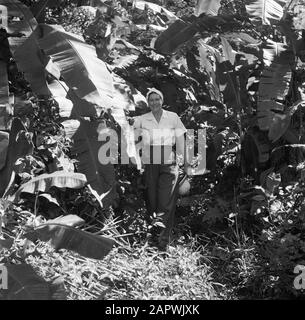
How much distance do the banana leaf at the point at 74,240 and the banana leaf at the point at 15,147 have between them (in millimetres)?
1674

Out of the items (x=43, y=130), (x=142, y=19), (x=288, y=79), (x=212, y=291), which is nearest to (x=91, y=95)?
(x=43, y=130)

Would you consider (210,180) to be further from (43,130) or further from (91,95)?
(91,95)

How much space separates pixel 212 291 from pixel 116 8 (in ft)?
12.4

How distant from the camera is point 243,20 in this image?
9.41m

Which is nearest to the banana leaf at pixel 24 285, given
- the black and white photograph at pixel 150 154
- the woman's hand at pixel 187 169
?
the black and white photograph at pixel 150 154

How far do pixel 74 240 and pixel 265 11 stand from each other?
4.04m

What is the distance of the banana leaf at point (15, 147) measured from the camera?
25.6 ft

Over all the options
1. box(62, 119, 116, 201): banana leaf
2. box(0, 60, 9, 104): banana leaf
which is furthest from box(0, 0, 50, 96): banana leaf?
box(62, 119, 116, 201): banana leaf

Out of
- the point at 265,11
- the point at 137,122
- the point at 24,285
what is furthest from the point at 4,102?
the point at 265,11
